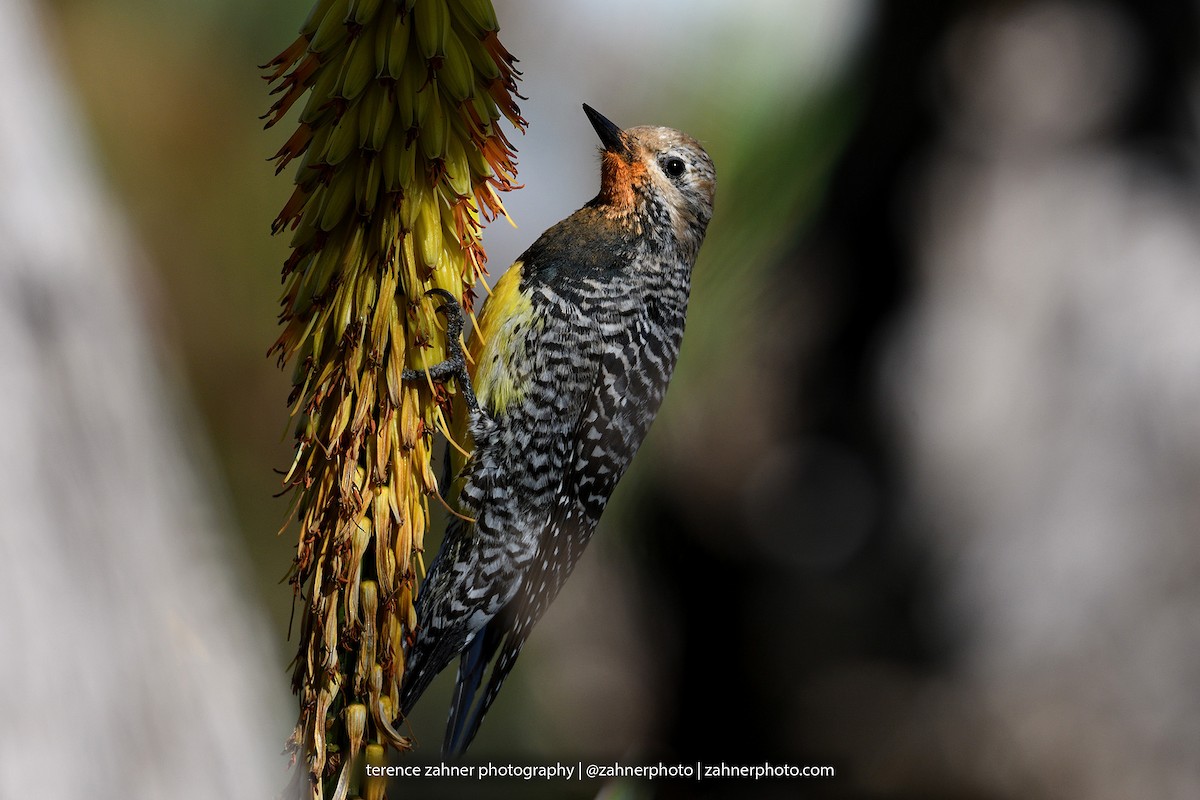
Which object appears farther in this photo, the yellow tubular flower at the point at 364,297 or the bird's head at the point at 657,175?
the bird's head at the point at 657,175

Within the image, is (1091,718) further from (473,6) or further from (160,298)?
(160,298)

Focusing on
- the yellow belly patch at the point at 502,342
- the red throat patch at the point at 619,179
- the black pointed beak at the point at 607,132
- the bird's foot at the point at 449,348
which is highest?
the black pointed beak at the point at 607,132

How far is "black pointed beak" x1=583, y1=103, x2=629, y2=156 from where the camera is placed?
4.49ft

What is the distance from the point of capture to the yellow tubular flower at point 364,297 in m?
0.97

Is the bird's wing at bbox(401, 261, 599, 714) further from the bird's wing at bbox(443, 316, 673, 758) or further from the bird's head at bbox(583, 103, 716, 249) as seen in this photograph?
the bird's head at bbox(583, 103, 716, 249)

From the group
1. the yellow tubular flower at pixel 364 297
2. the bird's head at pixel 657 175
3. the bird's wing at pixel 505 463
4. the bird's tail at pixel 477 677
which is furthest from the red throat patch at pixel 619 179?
the bird's tail at pixel 477 677

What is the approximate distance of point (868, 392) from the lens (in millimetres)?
1817

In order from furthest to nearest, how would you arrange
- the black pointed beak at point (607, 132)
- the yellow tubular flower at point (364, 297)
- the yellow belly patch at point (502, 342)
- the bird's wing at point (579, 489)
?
the bird's wing at point (579, 489), the yellow belly patch at point (502, 342), the black pointed beak at point (607, 132), the yellow tubular flower at point (364, 297)

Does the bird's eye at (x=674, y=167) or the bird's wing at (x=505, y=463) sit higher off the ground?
the bird's eye at (x=674, y=167)

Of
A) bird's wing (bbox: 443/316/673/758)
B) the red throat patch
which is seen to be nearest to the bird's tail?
bird's wing (bbox: 443/316/673/758)

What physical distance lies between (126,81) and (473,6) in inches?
42.4

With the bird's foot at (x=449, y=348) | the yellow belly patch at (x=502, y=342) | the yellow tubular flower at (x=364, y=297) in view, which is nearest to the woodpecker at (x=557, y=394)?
the yellow belly patch at (x=502, y=342)

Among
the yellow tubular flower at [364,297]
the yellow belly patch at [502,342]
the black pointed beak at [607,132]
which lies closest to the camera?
the yellow tubular flower at [364,297]

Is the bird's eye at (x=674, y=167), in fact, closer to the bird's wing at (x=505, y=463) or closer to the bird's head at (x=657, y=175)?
the bird's head at (x=657, y=175)
